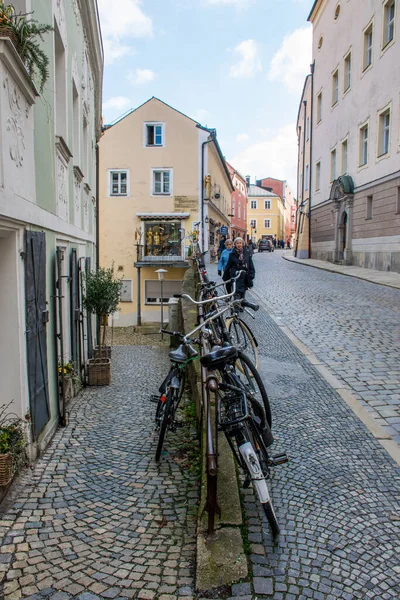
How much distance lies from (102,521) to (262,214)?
303 ft

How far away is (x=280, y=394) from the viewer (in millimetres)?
6562

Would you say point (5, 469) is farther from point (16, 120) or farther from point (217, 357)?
point (16, 120)

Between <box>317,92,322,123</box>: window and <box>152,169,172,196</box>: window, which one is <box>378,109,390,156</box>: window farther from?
<box>152,169,172,196</box>: window

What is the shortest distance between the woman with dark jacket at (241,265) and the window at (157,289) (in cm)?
2248

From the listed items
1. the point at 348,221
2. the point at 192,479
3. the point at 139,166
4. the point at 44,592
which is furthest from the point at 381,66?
the point at 44,592

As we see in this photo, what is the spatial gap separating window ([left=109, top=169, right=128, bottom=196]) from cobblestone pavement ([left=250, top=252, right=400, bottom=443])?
17614 mm

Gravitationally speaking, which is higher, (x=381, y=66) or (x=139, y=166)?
(x=381, y=66)

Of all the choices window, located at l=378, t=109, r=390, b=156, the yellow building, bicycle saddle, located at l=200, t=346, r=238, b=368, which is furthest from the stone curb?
the yellow building

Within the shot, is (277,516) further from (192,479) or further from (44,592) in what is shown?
(44,592)

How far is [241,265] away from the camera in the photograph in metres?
10.7

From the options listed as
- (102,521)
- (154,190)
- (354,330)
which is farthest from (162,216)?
(102,521)

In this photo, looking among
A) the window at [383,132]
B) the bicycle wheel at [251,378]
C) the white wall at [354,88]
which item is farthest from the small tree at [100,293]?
the window at [383,132]

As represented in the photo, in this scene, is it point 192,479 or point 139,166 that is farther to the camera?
point 139,166

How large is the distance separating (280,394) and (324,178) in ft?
99.6
